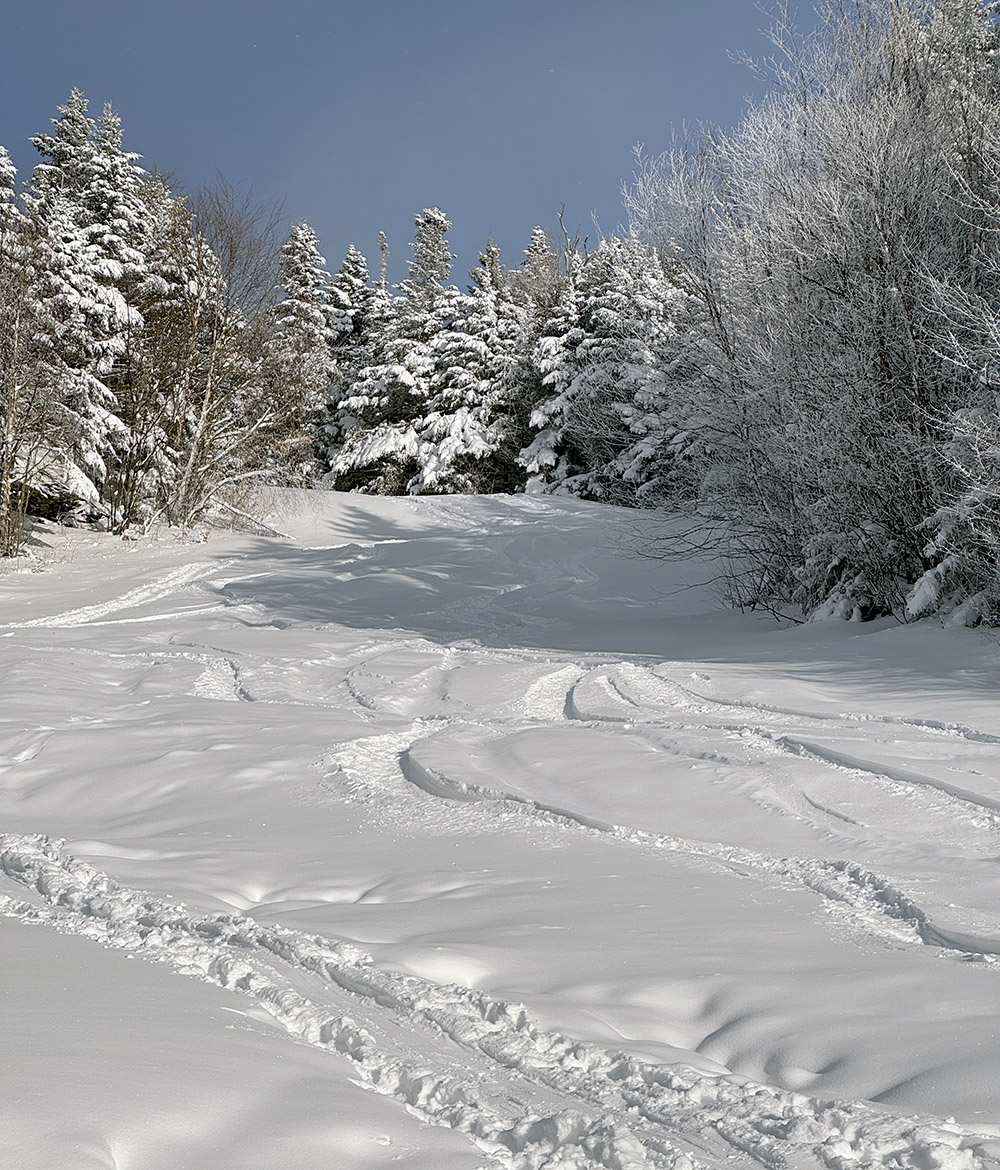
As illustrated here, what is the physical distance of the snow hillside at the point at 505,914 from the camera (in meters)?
1.60

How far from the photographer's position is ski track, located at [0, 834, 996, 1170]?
5.14ft

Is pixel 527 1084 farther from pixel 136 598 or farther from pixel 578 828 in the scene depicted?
pixel 136 598

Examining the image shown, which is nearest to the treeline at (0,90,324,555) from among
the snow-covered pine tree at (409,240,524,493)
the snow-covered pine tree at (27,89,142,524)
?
the snow-covered pine tree at (27,89,142,524)

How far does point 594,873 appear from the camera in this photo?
320 centimetres

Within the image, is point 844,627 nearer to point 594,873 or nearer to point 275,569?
point 594,873

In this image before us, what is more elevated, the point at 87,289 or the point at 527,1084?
the point at 87,289

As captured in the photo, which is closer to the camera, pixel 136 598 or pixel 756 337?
pixel 756 337

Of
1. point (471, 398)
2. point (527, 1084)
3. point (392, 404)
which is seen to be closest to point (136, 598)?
point (527, 1084)

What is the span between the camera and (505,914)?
278 centimetres

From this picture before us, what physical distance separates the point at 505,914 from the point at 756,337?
7.80 meters

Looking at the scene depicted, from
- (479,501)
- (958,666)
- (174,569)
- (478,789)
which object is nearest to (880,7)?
(958,666)

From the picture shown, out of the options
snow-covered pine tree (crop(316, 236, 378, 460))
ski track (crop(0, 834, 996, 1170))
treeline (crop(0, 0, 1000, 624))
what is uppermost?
snow-covered pine tree (crop(316, 236, 378, 460))

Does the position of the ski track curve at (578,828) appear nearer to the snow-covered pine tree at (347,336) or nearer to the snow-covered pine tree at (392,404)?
the snow-covered pine tree at (392,404)

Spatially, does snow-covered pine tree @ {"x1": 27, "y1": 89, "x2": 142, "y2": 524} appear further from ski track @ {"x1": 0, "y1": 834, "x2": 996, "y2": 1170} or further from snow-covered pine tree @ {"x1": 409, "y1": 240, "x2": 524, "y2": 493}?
ski track @ {"x1": 0, "y1": 834, "x2": 996, "y2": 1170}
